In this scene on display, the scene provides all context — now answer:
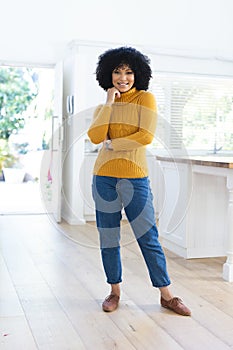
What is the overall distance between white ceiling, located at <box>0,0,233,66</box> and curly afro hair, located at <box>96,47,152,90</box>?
3442 mm

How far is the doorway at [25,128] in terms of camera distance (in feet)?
25.2

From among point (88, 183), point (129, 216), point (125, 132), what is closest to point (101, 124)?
point (125, 132)

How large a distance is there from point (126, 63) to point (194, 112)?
395 centimetres

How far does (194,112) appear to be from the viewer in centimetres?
637

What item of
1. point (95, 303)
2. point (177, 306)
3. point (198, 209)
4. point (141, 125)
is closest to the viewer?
point (141, 125)

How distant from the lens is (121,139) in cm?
248

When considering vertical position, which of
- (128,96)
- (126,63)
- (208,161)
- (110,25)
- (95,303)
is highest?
(110,25)

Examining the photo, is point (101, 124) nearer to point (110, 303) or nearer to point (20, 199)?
point (110, 303)

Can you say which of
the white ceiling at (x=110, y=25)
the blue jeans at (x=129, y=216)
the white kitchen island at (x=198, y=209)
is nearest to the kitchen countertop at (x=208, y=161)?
the white kitchen island at (x=198, y=209)

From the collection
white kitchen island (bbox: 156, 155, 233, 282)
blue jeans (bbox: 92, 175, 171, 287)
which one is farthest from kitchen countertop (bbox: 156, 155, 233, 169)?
blue jeans (bbox: 92, 175, 171, 287)

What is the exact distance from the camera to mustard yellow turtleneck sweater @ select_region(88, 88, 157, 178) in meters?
2.48

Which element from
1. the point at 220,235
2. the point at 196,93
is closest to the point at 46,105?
the point at 196,93

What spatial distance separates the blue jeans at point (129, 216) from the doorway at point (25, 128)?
13.6ft

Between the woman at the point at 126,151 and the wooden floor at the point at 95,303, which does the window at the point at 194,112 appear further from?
the woman at the point at 126,151
